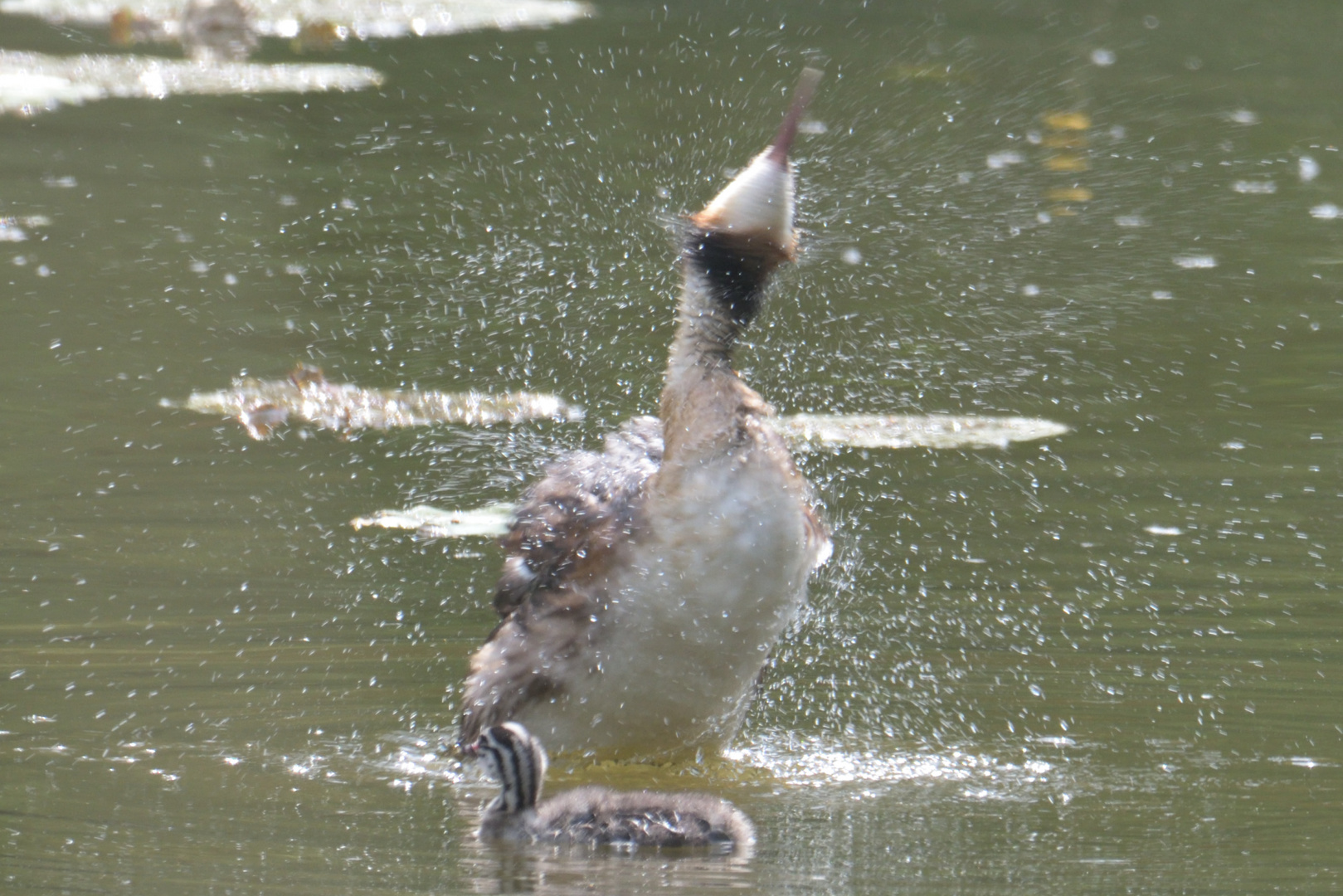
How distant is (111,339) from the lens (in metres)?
10.1

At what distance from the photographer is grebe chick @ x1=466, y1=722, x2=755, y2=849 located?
493cm

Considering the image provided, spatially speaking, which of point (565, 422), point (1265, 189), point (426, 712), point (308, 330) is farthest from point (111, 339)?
point (1265, 189)

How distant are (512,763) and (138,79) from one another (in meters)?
12.8

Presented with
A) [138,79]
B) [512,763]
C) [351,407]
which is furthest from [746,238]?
[138,79]

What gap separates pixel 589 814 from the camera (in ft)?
16.7

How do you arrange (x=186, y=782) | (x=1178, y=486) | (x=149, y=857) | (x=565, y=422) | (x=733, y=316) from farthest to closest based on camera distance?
(x=565, y=422)
(x=1178, y=486)
(x=733, y=316)
(x=186, y=782)
(x=149, y=857)

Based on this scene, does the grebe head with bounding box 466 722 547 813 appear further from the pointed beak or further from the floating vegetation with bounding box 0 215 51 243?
the floating vegetation with bounding box 0 215 51 243

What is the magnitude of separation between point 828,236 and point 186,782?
2.37m

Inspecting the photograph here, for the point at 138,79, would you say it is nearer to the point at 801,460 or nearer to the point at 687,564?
the point at 801,460

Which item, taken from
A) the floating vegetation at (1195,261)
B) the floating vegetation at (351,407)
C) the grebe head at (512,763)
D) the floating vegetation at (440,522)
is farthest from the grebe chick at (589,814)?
the floating vegetation at (1195,261)

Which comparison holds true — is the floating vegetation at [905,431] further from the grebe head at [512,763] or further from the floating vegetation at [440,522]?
the grebe head at [512,763]

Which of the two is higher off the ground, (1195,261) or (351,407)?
(351,407)

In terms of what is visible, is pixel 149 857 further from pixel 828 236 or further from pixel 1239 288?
pixel 1239 288

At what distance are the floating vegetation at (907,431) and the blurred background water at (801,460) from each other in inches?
3.6
